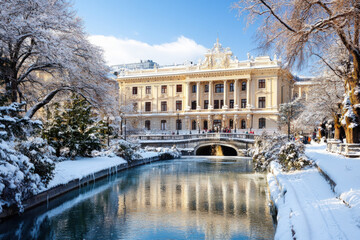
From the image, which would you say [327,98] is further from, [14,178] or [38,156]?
[14,178]

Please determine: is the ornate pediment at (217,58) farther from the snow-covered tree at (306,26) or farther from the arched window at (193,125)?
the snow-covered tree at (306,26)

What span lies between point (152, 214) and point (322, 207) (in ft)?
16.6

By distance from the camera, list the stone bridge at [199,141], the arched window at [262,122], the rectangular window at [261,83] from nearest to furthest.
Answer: the stone bridge at [199,141] → the arched window at [262,122] → the rectangular window at [261,83]

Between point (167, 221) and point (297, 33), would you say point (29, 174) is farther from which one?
point (297, 33)

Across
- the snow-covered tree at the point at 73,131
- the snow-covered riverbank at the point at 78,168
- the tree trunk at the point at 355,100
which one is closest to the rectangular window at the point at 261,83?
the snow-covered riverbank at the point at 78,168

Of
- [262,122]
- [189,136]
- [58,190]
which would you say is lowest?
[58,190]

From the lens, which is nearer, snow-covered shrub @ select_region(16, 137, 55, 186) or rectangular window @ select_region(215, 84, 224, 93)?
snow-covered shrub @ select_region(16, 137, 55, 186)

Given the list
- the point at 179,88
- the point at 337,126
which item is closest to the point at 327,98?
the point at 337,126

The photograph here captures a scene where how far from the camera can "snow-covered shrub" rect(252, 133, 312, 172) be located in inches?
586

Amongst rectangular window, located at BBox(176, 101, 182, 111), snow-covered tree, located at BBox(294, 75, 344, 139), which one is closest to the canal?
snow-covered tree, located at BBox(294, 75, 344, 139)

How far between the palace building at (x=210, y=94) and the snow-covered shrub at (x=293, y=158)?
3091cm

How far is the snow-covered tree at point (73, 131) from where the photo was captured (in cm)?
1906

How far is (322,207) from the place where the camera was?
25.0 feet

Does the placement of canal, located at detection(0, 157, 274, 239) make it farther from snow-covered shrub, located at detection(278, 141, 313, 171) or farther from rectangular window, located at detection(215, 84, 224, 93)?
rectangular window, located at detection(215, 84, 224, 93)
